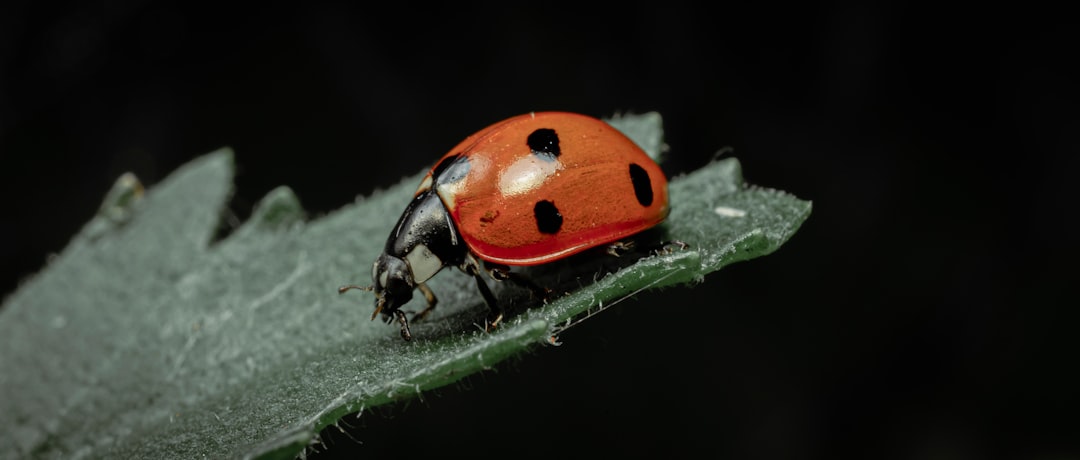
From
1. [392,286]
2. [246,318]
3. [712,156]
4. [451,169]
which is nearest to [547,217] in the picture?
[451,169]

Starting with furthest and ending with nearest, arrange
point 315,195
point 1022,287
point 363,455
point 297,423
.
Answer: point 315,195 < point 1022,287 < point 363,455 < point 297,423

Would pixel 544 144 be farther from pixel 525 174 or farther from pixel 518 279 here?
pixel 518 279

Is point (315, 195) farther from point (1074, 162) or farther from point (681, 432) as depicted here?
point (1074, 162)

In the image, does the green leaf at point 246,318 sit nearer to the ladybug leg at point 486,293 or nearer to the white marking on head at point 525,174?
the ladybug leg at point 486,293

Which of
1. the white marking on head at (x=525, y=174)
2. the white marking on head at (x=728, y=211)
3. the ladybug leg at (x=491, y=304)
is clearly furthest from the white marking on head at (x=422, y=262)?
the white marking on head at (x=728, y=211)

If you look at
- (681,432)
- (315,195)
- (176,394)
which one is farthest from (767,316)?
(176,394)

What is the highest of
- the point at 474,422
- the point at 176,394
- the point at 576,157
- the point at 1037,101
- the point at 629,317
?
the point at 576,157

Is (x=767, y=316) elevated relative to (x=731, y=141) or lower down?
lower down
